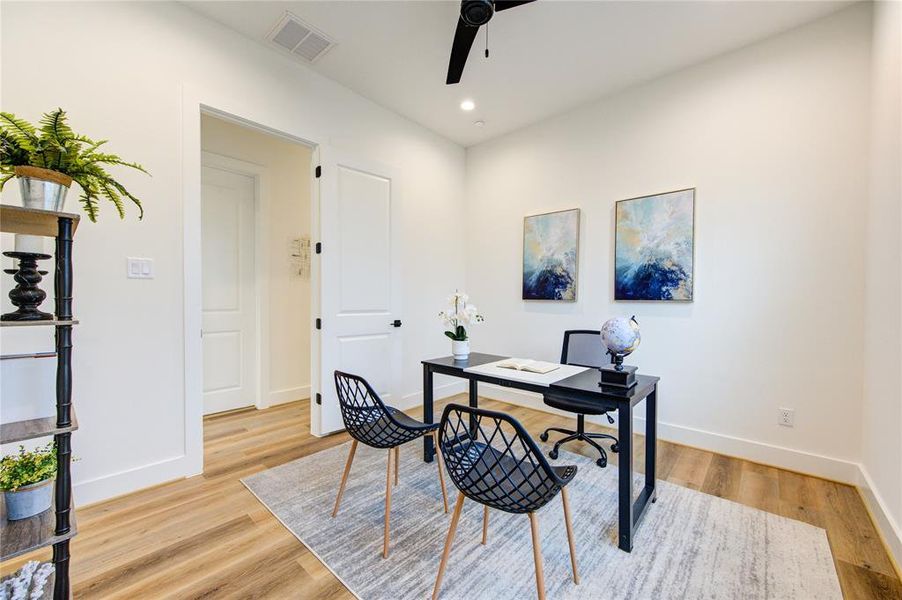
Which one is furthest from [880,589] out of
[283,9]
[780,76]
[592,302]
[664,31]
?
[283,9]

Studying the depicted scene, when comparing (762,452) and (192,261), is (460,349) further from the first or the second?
(762,452)

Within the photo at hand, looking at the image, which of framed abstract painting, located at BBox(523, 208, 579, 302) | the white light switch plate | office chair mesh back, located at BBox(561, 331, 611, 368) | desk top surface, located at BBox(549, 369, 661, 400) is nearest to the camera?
desk top surface, located at BBox(549, 369, 661, 400)

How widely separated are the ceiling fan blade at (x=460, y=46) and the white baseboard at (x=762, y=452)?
2959 millimetres

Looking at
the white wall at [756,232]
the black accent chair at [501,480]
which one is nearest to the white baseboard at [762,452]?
the white wall at [756,232]

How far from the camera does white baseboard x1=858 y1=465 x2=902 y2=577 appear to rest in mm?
1639

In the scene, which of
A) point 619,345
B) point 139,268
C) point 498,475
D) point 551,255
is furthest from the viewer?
point 551,255

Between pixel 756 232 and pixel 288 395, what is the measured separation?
439 cm

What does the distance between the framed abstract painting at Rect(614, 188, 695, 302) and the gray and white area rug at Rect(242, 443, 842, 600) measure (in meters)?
1.45

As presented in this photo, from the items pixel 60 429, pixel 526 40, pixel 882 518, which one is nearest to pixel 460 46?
pixel 526 40

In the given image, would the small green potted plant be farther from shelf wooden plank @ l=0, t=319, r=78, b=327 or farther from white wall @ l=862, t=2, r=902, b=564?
white wall @ l=862, t=2, r=902, b=564

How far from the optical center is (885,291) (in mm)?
1944

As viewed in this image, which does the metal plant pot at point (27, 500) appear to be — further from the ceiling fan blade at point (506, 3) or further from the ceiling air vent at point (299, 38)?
the ceiling fan blade at point (506, 3)

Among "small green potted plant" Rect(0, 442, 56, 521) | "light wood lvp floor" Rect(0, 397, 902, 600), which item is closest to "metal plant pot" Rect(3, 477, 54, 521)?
"small green potted plant" Rect(0, 442, 56, 521)

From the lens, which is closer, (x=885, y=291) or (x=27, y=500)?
(x=27, y=500)
